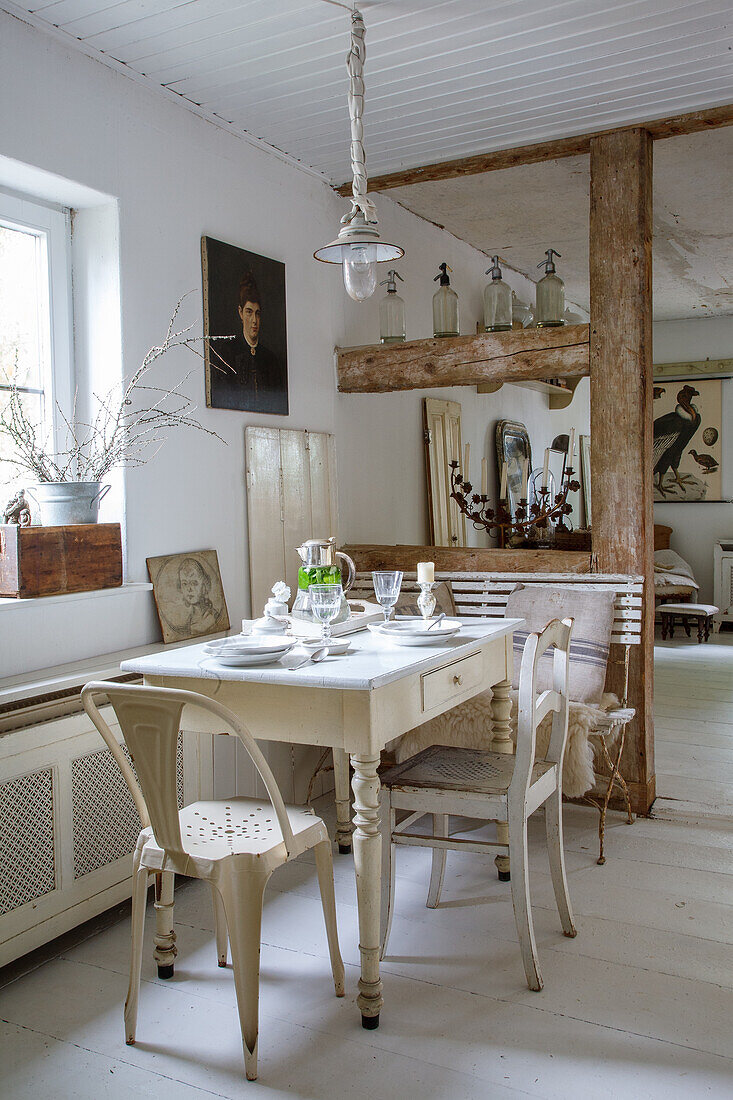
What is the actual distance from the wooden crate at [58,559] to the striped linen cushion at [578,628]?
1.73 meters

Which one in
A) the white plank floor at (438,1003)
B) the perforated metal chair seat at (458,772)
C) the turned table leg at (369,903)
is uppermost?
the perforated metal chair seat at (458,772)

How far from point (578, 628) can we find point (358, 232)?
6.47 ft

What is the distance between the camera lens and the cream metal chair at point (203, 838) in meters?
1.94

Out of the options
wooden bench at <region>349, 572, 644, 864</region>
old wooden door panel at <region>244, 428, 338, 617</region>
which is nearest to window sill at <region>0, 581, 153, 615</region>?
old wooden door panel at <region>244, 428, 338, 617</region>

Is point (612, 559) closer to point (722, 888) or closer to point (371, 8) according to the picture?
point (722, 888)

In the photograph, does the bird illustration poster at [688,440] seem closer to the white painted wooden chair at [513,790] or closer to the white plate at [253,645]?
the white painted wooden chair at [513,790]

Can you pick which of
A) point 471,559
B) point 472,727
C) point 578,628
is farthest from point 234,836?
point 471,559

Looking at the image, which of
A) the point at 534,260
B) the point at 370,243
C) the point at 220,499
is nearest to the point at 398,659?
the point at 370,243

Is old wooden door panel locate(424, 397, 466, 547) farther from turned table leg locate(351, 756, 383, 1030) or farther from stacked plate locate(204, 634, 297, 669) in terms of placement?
turned table leg locate(351, 756, 383, 1030)

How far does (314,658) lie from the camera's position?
7.48 ft

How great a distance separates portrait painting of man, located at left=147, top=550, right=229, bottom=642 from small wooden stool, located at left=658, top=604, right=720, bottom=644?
16.2 feet

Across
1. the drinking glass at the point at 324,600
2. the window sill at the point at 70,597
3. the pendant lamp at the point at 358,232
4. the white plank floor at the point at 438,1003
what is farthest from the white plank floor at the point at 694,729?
the pendant lamp at the point at 358,232

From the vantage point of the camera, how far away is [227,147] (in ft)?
11.5

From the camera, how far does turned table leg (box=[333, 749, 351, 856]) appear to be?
3.35 metres
